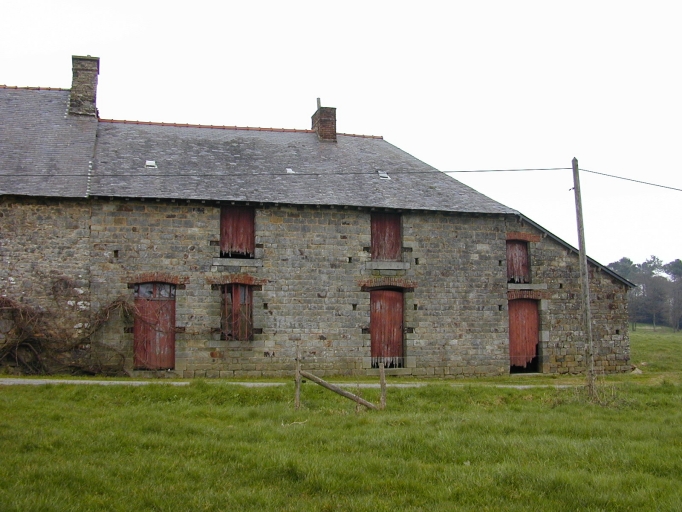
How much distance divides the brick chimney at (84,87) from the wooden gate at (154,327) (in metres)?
6.78

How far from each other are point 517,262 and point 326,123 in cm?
801

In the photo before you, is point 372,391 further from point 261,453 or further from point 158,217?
point 158,217

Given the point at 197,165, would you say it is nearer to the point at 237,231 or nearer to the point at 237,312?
the point at 237,231

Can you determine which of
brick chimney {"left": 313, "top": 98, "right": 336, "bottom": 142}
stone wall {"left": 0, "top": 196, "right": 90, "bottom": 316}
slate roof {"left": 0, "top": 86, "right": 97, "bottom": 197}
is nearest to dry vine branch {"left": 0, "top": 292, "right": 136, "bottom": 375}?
stone wall {"left": 0, "top": 196, "right": 90, "bottom": 316}

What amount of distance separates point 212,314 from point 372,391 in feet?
20.0

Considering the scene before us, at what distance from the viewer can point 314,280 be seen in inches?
747

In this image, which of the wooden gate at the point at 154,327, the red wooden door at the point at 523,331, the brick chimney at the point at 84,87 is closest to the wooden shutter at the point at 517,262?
the red wooden door at the point at 523,331

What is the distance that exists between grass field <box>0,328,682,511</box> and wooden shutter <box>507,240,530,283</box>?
8.22m

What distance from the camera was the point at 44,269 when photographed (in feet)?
56.9

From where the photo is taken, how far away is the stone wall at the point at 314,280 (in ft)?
57.8

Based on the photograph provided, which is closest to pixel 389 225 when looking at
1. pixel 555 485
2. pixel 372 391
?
pixel 372 391

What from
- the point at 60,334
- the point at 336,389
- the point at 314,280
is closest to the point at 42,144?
the point at 60,334

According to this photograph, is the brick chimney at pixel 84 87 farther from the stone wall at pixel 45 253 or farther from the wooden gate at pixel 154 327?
the wooden gate at pixel 154 327

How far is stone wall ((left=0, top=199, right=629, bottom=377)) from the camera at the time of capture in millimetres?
17625
